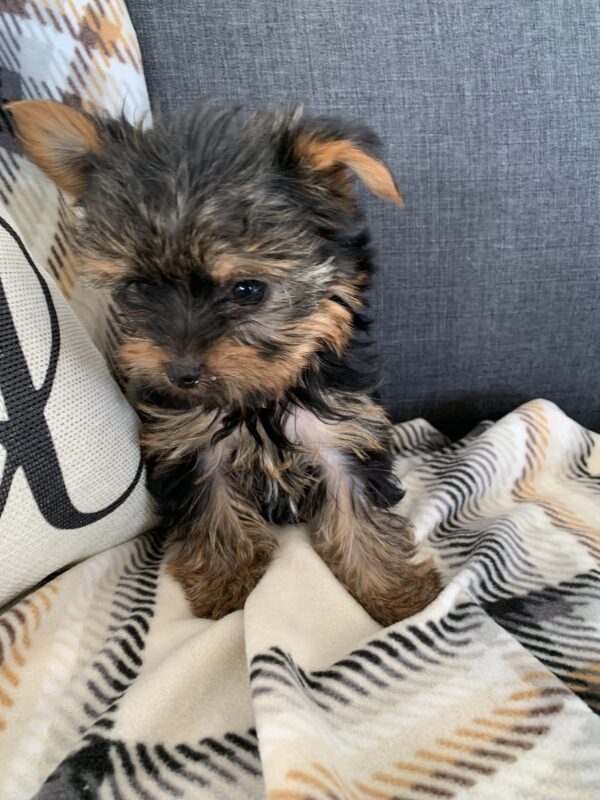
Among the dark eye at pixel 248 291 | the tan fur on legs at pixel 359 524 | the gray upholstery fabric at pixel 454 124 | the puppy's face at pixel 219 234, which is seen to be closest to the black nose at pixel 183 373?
the puppy's face at pixel 219 234

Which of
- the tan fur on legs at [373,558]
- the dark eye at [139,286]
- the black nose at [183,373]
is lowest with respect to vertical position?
the tan fur on legs at [373,558]

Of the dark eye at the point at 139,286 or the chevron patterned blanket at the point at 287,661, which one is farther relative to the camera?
the dark eye at the point at 139,286

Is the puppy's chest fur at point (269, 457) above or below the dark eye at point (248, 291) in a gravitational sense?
below

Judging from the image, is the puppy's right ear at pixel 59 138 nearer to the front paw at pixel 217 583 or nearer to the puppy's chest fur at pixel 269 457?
the puppy's chest fur at pixel 269 457

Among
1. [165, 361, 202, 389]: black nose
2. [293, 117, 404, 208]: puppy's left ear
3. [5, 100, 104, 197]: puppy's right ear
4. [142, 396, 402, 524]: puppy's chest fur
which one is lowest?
[142, 396, 402, 524]: puppy's chest fur

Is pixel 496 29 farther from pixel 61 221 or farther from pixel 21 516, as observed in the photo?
pixel 21 516

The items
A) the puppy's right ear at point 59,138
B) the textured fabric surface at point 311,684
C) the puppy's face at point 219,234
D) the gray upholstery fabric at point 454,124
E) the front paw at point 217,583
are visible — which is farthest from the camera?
the gray upholstery fabric at point 454,124

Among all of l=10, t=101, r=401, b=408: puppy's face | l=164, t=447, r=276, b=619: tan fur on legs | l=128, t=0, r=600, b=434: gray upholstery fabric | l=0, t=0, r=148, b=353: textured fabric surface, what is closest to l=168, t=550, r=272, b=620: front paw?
l=164, t=447, r=276, b=619: tan fur on legs

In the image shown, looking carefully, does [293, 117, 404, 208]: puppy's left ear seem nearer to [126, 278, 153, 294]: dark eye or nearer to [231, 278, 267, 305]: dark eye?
[231, 278, 267, 305]: dark eye
